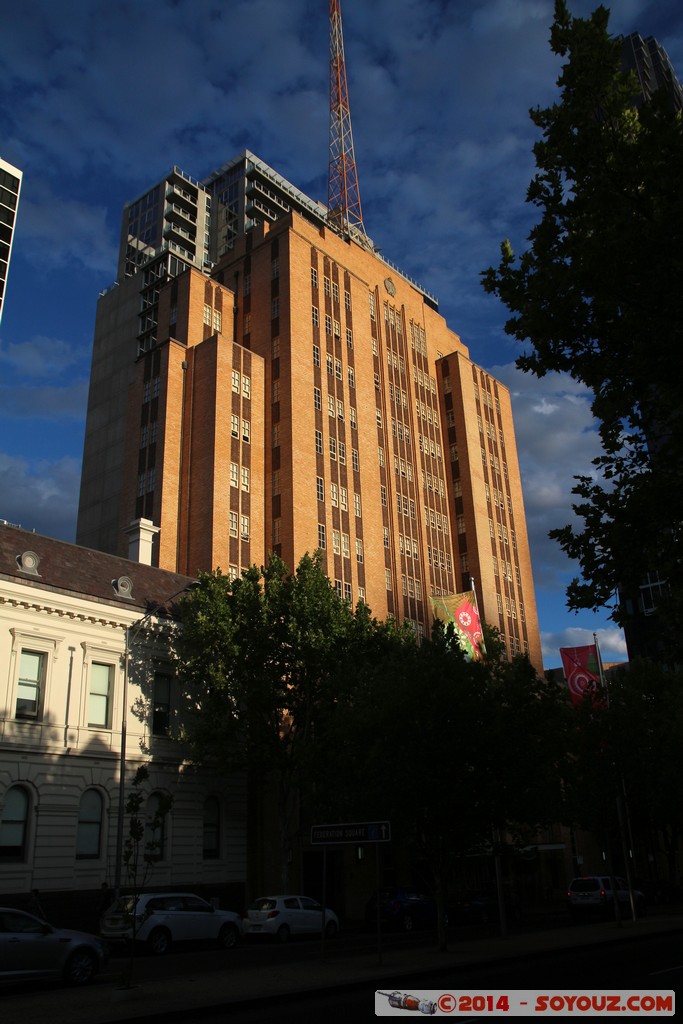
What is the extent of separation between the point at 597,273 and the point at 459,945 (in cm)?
1849

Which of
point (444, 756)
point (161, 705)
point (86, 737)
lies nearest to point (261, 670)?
point (161, 705)

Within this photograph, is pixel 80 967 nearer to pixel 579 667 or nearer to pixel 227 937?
pixel 227 937

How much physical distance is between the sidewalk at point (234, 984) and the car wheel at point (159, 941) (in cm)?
254

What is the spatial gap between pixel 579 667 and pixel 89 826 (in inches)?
957

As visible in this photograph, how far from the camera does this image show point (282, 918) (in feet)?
88.1

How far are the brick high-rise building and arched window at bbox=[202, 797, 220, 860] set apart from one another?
15.9 metres

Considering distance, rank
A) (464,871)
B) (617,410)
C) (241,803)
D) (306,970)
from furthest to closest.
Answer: (464,871)
(241,803)
(306,970)
(617,410)

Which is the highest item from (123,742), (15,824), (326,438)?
(326,438)

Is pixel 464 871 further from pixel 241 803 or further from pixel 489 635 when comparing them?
pixel 241 803

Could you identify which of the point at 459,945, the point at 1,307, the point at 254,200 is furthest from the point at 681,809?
the point at 1,307

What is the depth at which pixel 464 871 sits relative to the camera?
50312 mm

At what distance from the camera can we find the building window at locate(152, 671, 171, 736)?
31.8m

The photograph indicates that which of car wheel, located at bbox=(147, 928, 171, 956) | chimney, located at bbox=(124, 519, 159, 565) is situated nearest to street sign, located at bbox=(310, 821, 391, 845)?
car wheel, located at bbox=(147, 928, 171, 956)

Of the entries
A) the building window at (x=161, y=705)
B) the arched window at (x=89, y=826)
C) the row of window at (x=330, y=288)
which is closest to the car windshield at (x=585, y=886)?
the building window at (x=161, y=705)
